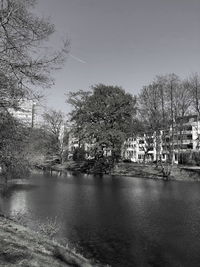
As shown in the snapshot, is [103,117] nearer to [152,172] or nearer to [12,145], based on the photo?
[152,172]

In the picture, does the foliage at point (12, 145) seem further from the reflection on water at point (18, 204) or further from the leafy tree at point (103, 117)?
the leafy tree at point (103, 117)

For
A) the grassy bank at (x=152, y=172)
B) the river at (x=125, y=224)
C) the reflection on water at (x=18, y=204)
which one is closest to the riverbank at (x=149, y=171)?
the grassy bank at (x=152, y=172)

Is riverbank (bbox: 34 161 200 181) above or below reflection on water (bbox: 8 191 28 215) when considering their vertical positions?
above

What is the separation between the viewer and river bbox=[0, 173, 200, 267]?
40.4ft

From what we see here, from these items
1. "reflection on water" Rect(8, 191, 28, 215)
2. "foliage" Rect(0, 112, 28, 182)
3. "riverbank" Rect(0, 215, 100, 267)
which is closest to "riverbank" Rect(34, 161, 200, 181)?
"reflection on water" Rect(8, 191, 28, 215)

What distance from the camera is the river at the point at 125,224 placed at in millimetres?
12312

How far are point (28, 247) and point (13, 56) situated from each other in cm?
714

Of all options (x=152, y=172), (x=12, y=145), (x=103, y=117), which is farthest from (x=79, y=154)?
(x=12, y=145)

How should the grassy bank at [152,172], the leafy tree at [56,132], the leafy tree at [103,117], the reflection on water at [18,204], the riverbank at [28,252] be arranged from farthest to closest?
the leafy tree at [56,132] < the leafy tree at [103,117] < the grassy bank at [152,172] < the reflection on water at [18,204] < the riverbank at [28,252]

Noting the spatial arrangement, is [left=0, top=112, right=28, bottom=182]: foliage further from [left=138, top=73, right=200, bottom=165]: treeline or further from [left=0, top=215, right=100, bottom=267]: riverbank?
[left=138, top=73, right=200, bottom=165]: treeline

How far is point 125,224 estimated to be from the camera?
17562mm

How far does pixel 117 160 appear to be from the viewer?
6412 cm

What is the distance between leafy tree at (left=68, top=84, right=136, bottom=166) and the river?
2834 cm

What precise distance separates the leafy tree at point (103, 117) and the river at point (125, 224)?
93.0 ft
